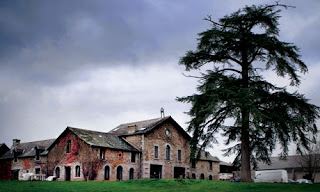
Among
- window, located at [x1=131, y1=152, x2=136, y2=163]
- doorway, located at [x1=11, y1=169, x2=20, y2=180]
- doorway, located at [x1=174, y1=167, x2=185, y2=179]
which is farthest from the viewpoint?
doorway, located at [x1=11, y1=169, x2=20, y2=180]

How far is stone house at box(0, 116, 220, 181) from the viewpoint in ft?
117

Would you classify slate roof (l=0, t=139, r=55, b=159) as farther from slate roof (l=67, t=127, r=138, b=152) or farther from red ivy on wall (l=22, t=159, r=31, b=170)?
slate roof (l=67, t=127, r=138, b=152)

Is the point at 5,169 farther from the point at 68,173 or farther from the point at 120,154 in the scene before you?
the point at 120,154

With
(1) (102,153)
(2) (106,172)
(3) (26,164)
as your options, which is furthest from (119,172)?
(3) (26,164)

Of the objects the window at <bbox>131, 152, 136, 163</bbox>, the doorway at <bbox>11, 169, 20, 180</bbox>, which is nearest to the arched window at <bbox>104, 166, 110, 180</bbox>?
the window at <bbox>131, 152, 136, 163</bbox>

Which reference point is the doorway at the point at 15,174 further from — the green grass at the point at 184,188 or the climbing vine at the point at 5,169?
the green grass at the point at 184,188

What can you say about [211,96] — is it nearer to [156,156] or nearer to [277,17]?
[277,17]

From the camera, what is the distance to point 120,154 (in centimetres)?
3784

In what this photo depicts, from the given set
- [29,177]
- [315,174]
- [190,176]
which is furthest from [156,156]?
[315,174]

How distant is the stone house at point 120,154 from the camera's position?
117 ft

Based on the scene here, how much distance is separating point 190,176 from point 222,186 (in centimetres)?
2418

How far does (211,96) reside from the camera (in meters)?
24.4

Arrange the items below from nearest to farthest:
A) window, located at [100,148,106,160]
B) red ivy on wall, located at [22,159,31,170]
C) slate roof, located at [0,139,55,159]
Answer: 1. window, located at [100,148,106,160]
2. red ivy on wall, located at [22,159,31,170]
3. slate roof, located at [0,139,55,159]

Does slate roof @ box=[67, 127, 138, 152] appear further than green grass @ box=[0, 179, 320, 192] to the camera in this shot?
Yes
